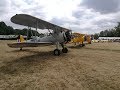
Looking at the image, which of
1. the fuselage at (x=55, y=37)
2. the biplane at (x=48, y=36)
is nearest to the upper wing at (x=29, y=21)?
the biplane at (x=48, y=36)

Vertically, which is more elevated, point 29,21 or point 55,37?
point 29,21

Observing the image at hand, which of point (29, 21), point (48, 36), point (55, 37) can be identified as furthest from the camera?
point (48, 36)

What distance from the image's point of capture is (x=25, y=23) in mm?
15508

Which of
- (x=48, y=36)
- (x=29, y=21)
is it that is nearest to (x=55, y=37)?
(x=48, y=36)

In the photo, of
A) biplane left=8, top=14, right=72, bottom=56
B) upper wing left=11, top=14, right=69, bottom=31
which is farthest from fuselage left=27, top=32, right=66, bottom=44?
upper wing left=11, top=14, right=69, bottom=31

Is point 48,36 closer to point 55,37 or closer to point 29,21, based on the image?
point 55,37

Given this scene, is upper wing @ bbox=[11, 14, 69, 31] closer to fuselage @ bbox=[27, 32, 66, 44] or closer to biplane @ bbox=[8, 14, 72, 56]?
biplane @ bbox=[8, 14, 72, 56]

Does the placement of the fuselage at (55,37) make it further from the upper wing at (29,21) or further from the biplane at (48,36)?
the upper wing at (29,21)

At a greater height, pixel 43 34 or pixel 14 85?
pixel 43 34

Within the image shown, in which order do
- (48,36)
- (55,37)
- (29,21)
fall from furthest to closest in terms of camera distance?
(48,36) → (55,37) → (29,21)

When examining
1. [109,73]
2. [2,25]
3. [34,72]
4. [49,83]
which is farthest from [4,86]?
[2,25]

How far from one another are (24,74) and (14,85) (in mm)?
1641

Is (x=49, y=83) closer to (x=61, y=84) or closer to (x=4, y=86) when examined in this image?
(x=61, y=84)

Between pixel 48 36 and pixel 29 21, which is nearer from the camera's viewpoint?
pixel 29 21
